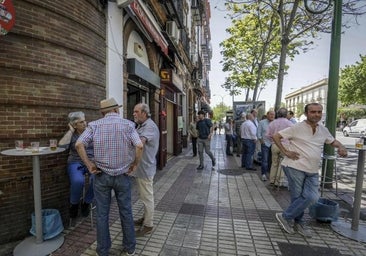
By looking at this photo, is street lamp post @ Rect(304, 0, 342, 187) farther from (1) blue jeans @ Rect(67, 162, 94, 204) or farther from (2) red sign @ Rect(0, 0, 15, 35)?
(2) red sign @ Rect(0, 0, 15, 35)

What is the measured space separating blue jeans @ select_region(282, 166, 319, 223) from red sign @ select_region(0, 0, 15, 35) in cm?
418

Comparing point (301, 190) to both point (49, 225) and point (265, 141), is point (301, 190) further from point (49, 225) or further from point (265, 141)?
point (49, 225)

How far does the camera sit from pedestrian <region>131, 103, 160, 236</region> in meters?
3.65

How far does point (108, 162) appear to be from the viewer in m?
2.92

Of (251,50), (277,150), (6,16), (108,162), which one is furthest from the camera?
(251,50)

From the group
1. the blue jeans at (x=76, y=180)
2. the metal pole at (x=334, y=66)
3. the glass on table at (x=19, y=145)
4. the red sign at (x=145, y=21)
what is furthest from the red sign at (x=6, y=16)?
the metal pole at (x=334, y=66)

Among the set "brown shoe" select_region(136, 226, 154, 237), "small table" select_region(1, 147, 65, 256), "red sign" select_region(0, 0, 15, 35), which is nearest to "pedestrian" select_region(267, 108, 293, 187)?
"brown shoe" select_region(136, 226, 154, 237)

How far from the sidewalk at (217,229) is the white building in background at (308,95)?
58820 mm

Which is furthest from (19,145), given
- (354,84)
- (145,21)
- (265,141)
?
(354,84)

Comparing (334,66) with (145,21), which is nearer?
(334,66)

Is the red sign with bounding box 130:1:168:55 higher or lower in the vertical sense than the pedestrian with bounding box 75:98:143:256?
higher

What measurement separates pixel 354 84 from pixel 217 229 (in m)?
38.3

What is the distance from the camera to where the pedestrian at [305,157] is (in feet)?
12.1

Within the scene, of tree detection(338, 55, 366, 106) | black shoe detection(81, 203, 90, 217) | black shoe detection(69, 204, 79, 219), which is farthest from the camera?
tree detection(338, 55, 366, 106)
